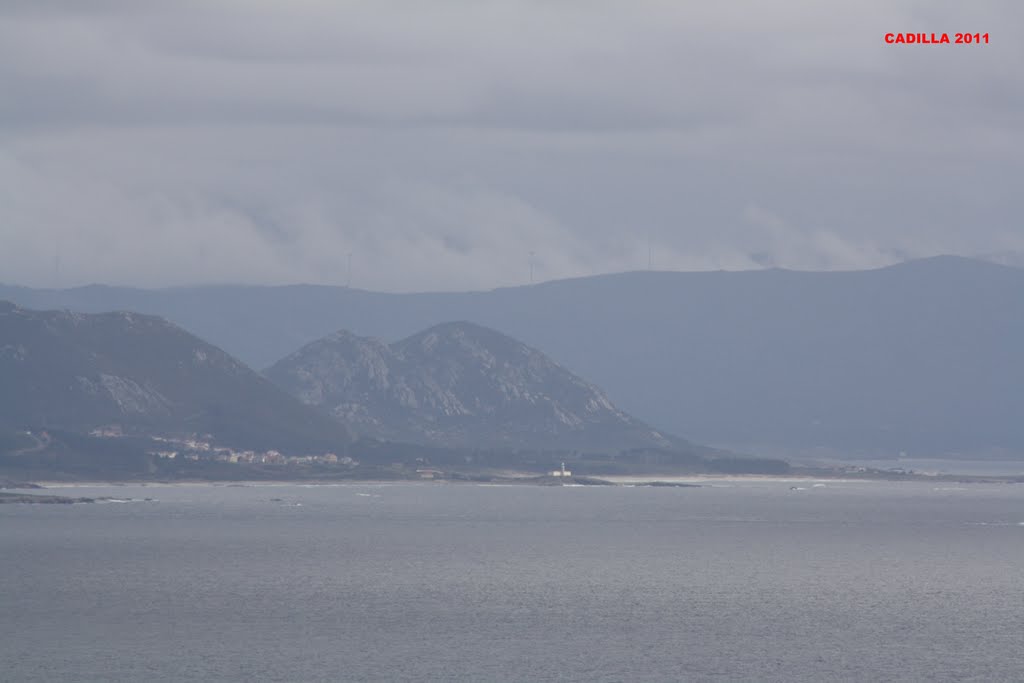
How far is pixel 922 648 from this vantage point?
156 meters

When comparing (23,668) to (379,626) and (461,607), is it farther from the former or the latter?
(461,607)

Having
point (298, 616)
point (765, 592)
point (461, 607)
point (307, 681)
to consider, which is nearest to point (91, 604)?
point (298, 616)

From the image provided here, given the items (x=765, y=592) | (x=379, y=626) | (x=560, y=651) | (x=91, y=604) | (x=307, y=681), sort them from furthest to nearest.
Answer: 1. (x=765, y=592)
2. (x=91, y=604)
3. (x=379, y=626)
4. (x=560, y=651)
5. (x=307, y=681)

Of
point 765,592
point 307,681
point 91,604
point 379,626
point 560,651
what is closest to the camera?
point 307,681

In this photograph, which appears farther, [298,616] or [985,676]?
[298,616]

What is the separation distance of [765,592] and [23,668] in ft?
278

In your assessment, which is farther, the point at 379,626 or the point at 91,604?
the point at 91,604

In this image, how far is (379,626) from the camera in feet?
549

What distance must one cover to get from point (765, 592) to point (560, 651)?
50589mm

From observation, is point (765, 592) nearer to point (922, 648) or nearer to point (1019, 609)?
point (1019, 609)

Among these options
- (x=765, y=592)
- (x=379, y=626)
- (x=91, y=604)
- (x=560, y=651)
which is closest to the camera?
(x=560, y=651)

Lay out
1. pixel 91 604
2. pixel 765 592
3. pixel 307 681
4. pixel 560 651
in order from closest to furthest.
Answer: pixel 307 681
pixel 560 651
pixel 91 604
pixel 765 592

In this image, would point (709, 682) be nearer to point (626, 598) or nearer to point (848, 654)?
point (848, 654)

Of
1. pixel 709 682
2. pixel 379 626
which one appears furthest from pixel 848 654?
pixel 379 626
